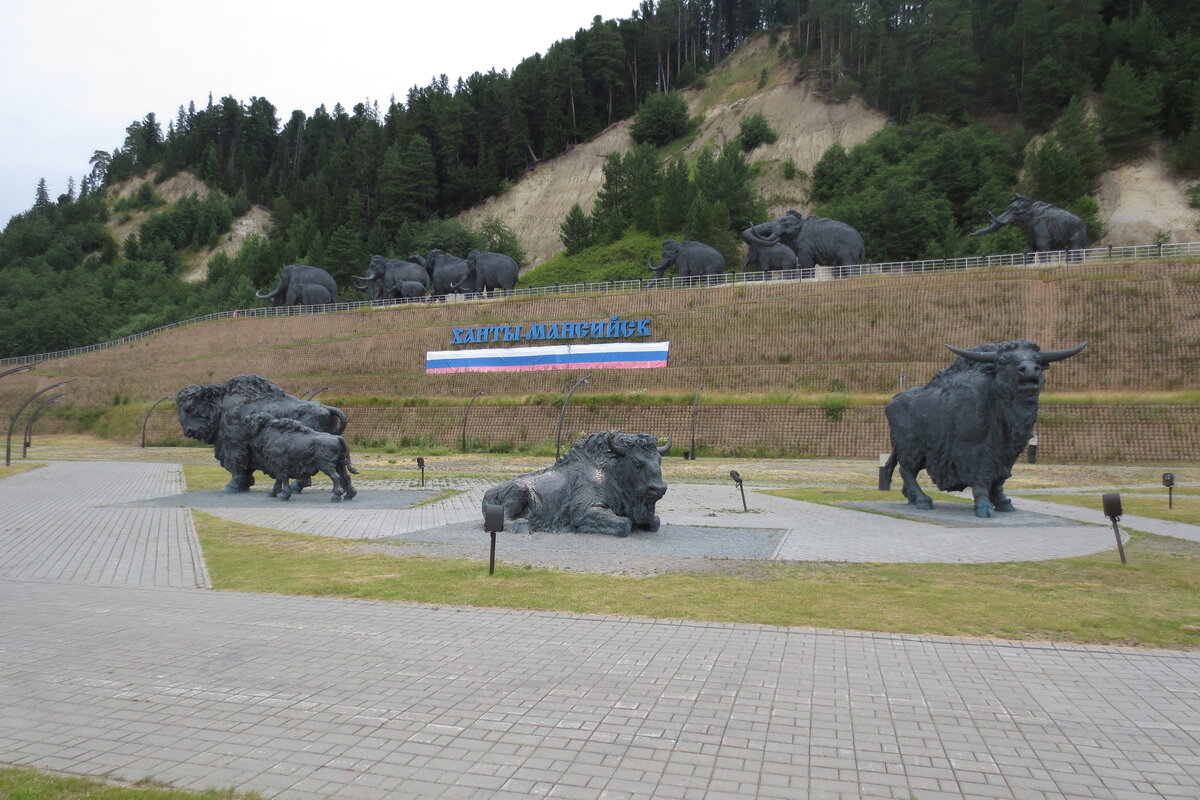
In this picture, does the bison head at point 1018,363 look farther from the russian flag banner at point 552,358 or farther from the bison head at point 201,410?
the russian flag banner at point 552,358

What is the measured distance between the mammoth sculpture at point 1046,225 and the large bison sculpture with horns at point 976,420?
97.7 feet

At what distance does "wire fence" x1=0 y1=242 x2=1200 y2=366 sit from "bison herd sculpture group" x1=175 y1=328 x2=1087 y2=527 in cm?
2773

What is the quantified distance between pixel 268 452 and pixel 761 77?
8770cm

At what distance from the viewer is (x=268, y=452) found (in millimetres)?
18453

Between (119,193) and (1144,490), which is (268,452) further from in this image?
(119,193)

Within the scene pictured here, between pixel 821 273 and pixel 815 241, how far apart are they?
104 inches

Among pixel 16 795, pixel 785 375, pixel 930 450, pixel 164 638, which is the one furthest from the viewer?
pixel 785 375

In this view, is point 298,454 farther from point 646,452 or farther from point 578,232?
point 578,232

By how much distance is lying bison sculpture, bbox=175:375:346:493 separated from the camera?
19547 millimetres

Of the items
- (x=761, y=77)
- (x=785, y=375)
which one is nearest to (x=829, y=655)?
(x=785, y=375)

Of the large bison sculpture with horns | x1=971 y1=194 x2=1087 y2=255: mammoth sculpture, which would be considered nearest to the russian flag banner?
x1=971 y1=194 x2=1087 y2=255: mammoth sculpture

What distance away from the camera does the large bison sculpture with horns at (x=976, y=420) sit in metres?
13.9

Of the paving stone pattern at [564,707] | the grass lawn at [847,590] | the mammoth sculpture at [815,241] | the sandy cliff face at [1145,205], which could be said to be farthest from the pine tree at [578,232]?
the paving stone pattern at [564,707]

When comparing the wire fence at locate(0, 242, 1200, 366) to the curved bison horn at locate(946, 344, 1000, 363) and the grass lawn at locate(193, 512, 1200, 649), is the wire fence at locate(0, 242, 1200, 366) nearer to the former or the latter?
the curved bison horn at locate(946, 344, 1000, 363)
